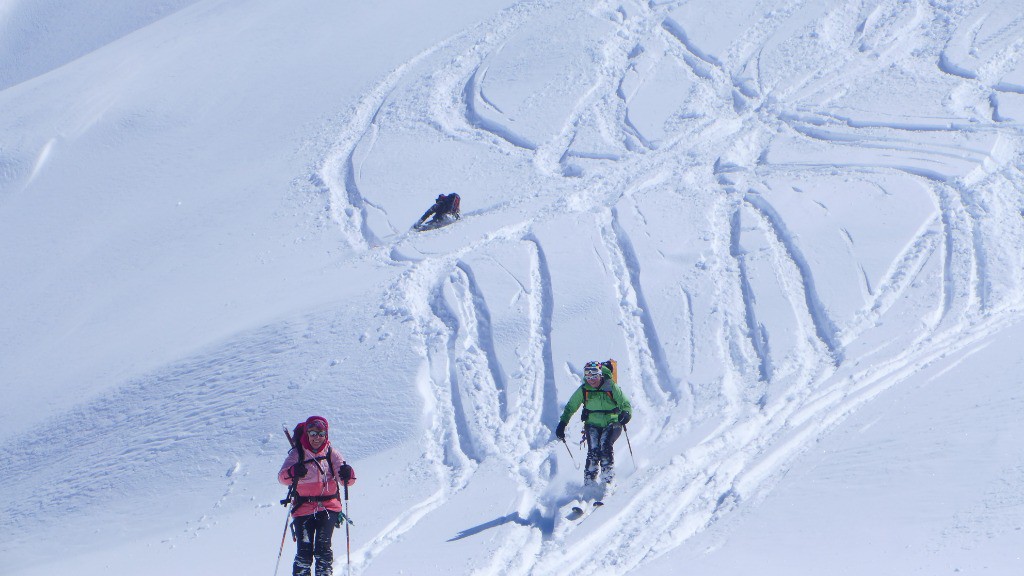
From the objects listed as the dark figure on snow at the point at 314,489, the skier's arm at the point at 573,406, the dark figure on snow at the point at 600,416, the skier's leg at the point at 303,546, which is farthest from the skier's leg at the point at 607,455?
the skier's leg at the point at 303,546

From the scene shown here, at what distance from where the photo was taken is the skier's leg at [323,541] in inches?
256

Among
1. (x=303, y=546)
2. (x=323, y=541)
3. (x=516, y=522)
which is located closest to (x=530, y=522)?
(x=516, y=522)

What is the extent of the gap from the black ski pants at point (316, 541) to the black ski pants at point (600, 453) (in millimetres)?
2466

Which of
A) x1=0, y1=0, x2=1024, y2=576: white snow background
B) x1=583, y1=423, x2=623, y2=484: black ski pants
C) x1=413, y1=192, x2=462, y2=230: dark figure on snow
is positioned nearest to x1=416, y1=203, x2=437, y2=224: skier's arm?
x1=413, y1=192, x2=462, y2=230: dark figure on snow

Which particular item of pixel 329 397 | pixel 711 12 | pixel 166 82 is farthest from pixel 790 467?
pixel 166 82

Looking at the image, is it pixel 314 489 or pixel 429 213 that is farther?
pixel 429 213

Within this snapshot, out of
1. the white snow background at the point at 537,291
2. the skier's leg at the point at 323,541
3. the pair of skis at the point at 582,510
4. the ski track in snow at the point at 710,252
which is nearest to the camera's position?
the skier's leg at the point at 323,541

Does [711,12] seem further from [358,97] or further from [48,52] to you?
[48,52]

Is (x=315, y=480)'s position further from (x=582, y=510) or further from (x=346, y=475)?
(x=582, y=510)

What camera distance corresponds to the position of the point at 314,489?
6.47m

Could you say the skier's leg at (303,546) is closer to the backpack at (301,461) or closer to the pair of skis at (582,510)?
the backpack at (301,461)

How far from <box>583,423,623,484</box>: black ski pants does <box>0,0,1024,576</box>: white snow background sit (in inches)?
8.8

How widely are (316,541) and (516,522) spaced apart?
1.83m

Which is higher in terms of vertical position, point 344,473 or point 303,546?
point 344,473
